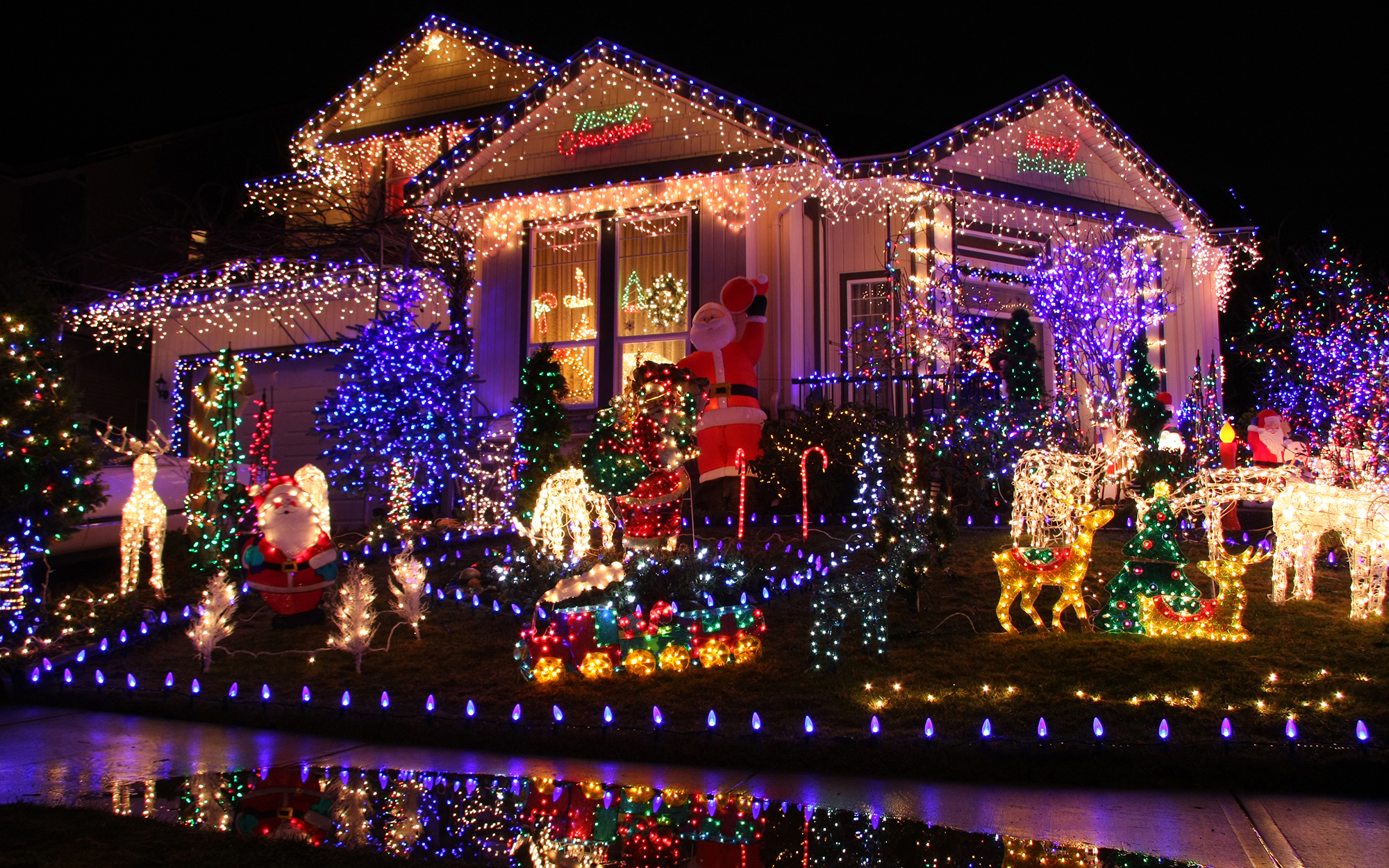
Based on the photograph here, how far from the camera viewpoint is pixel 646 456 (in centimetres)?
896

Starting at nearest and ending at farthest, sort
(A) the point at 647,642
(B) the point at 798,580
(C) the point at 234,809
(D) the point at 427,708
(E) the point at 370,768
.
Answer: (C) the point at 234,809
(E) the point at 370,768
(D) the point at 427,708
(A) the point at 647,642
(B) the point at 798,580

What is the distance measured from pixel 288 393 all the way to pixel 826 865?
1596cm

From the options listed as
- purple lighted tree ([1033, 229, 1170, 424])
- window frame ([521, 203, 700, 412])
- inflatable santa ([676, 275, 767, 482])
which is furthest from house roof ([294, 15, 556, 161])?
purple lighted tree ([1033, 229, 1170, 424])

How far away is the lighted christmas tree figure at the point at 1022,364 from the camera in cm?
1280

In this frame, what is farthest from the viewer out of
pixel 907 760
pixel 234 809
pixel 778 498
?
pixel 778 498

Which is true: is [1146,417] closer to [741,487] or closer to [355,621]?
[741,487]

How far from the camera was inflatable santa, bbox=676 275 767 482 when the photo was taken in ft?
36.3

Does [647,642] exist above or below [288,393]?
below

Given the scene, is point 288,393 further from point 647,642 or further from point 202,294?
point 647,642

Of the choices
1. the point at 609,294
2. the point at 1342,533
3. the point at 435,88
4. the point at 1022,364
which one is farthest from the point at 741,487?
the point at 435,88

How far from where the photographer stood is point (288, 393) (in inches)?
692

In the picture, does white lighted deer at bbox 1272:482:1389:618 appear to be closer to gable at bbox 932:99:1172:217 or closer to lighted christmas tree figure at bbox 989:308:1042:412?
lighted christmas tree figure at bbox 989:308:1042:412

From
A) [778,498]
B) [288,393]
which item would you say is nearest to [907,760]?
[778,498]

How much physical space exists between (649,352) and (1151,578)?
8583 mm
